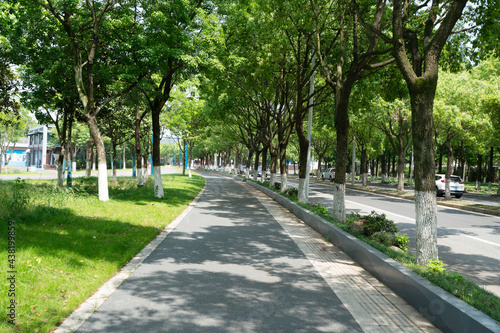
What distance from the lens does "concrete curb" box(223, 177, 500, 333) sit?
3.68 meters

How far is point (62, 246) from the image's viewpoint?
21.6 ft

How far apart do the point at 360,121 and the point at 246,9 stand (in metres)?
15.2

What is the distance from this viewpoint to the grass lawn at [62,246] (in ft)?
13.8

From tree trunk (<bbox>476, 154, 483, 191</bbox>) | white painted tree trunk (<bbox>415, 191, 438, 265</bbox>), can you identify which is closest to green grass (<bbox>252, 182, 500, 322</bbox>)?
white painted tree trunk (<bbox>415, 191, 438, 265</bbox>)

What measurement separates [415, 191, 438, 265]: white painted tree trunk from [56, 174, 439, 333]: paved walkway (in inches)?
34.5

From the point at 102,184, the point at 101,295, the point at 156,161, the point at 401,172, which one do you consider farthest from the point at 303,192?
the point at 401,172

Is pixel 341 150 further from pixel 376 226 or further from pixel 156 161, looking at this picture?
pixel 156 161

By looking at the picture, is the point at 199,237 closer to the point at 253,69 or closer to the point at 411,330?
the point at 411,330

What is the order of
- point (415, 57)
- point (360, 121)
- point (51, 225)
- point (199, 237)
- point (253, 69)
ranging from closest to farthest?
point (415, 57) < point (51, 225) < point (199, 237) < point (253, 69) < point (360, 121)

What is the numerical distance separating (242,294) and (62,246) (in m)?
3.56

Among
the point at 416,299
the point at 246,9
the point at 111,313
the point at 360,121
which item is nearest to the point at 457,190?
the point at 360,121

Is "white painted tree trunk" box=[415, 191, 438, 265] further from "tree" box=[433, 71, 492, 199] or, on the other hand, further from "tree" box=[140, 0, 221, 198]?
"tree" box=[433, 71, 492, 199]

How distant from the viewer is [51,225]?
27.3 ft

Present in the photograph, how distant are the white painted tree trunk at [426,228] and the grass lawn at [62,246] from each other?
192 inches
